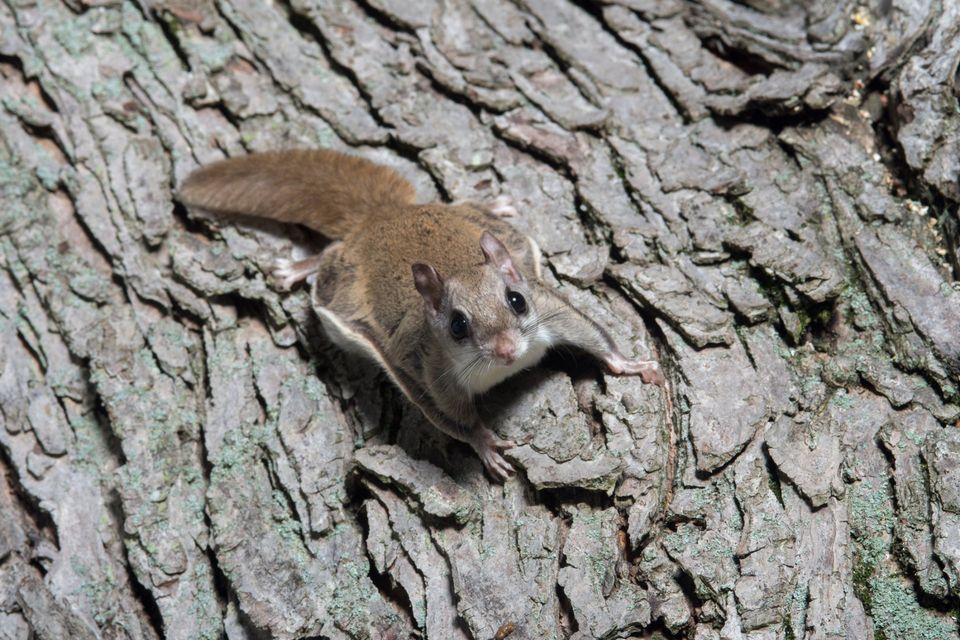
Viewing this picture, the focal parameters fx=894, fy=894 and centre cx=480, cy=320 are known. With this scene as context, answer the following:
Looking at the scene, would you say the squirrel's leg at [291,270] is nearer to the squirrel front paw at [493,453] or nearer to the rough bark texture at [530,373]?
the rough bark texture at [530,373]

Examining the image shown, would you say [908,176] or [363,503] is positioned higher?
[908,176]

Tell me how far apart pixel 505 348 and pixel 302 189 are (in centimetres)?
142

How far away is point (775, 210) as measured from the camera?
396 centimetres

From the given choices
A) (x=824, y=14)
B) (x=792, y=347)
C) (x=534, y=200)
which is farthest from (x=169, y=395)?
(x=824, y=14)

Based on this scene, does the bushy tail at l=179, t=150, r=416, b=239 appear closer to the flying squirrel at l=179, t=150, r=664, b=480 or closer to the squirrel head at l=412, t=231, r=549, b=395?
the flying squirrel at l=179, t=150, r=664, b=480

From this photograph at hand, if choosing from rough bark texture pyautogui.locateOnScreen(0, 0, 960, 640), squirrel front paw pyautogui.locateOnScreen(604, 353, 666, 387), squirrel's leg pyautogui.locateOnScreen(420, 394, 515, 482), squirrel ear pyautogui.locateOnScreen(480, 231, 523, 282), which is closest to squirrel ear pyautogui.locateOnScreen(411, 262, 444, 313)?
squirrel ear pyautogui.locateOnScreen(480, 231, 523, 282)

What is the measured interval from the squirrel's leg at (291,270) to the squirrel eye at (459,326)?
0.94m

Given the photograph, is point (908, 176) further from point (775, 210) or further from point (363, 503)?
point (363, 503)

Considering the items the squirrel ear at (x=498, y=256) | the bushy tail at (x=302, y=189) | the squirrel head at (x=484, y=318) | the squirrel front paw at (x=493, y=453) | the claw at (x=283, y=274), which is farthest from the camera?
the bushy tail at (x=302, y=189)

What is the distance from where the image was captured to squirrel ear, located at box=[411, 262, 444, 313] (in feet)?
11.8

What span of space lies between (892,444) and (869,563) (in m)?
0.43

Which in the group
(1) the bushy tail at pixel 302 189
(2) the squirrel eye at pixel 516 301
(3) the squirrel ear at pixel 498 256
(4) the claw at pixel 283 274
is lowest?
(4) the claw at pixel 283 274

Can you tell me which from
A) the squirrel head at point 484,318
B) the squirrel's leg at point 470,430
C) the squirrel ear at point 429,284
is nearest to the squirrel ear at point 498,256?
the squirrel head at point 484,318

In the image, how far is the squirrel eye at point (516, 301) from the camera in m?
3.70
